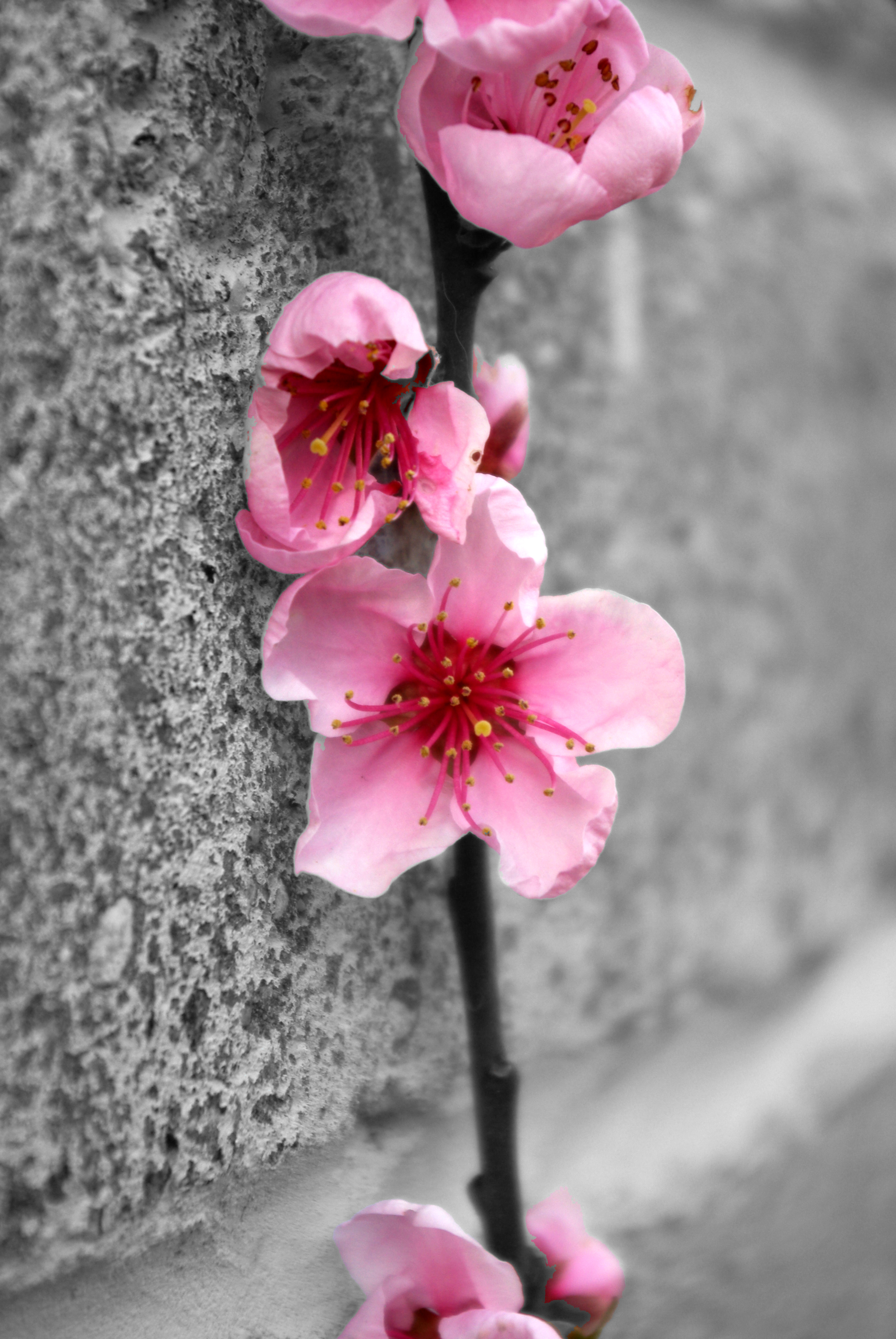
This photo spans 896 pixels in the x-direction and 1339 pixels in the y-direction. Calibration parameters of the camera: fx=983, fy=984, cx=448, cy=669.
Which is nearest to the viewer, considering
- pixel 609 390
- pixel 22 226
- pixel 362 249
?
pixel 22 226

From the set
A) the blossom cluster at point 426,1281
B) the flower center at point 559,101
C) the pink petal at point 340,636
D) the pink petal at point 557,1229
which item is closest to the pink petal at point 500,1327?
the blossom cluster at point 426,1281

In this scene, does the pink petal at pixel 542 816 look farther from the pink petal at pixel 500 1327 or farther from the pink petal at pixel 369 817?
the pink petal at pixel 500 1327

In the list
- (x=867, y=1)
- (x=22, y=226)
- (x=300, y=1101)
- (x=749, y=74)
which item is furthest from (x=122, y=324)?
(x=867, y=1)

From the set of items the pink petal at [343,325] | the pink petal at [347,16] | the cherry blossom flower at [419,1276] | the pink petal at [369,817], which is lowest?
the cherry blossom flower at [419,1276]

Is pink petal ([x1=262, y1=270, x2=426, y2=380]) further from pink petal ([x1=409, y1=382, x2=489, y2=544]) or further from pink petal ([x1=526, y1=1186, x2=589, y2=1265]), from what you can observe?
pink petal ([x1=526, y1=1186, x2=589, y2=1265])

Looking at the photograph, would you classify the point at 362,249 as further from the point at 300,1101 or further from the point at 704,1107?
the point at 704,1107

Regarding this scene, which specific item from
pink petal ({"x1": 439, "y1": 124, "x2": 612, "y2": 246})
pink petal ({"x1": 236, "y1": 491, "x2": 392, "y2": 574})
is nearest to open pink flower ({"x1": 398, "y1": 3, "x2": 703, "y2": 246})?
pink petal ({"x1": 439, "y1": 124, "x2": 612, "y2": 246})
